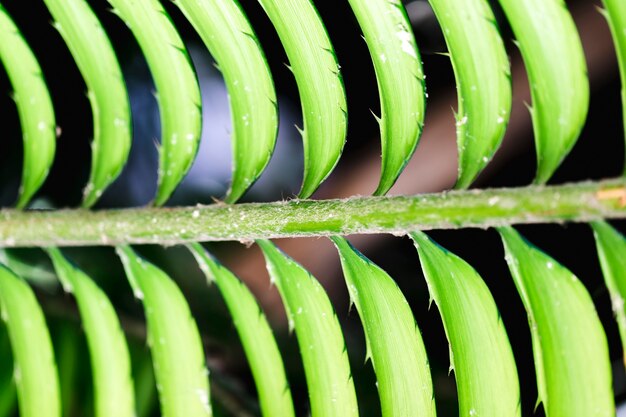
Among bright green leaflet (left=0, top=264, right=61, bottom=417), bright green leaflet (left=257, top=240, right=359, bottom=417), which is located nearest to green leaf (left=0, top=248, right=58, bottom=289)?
bright green leaflet (left=0, top=264, right=61, bottom=417)

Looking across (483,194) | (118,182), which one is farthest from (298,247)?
(483,194)

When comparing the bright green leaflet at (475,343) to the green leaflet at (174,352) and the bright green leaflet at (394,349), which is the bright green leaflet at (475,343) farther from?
the green leaflet at (174,352)

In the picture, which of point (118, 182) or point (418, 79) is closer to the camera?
point (418, 79)

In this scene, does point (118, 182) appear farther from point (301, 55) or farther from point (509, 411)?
point (509, 411)

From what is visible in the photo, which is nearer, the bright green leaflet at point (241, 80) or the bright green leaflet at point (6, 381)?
the bright green leaflet at point (241, 80)

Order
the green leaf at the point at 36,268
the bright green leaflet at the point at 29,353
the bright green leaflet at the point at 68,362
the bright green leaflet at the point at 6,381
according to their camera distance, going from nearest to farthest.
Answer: the bright green leaflet at the point at 29,353, the bright green leaflet at the point at 6,381, the bright green leaflet at the point at 68,362, the green leaf at the point at 36,268

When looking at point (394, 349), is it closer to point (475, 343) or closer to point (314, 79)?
point (475, 343)

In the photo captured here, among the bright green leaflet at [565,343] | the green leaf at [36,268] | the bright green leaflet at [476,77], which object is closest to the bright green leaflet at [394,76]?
the bright green leaflet at [476,77]

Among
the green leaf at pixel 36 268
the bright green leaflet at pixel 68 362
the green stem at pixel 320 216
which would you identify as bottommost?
the bright green leaflet at pixel 68 362
